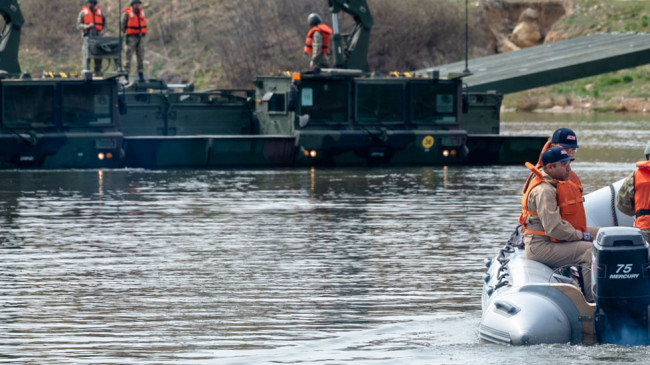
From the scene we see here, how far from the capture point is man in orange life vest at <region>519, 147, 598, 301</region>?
1083 cm

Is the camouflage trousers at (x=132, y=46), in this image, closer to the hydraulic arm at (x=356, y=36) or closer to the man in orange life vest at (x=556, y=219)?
the hydraulic arm at (x=356, y=36)

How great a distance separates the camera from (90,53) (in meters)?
29.2

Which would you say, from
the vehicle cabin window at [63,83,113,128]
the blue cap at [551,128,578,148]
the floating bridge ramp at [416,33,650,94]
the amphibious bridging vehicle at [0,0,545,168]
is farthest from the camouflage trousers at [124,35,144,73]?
the blue cap at [551,128,578,148]

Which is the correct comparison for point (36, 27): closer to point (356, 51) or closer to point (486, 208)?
point (356, 51)

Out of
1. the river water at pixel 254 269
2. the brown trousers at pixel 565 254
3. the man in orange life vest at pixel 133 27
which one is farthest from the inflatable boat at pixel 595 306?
the man in orange life vest at pixel 133 27

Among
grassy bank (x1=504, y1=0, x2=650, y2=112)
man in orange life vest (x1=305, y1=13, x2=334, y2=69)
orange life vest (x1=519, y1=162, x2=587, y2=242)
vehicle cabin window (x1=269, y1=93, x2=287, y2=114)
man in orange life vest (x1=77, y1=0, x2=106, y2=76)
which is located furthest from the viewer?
grassy bank (x1=504, y1=0, x2=650, y2=112)

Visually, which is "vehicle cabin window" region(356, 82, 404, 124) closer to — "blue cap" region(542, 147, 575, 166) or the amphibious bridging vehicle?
the amphibious bridging vehicle

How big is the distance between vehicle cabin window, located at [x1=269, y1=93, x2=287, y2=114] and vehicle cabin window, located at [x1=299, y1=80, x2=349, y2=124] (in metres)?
0.84

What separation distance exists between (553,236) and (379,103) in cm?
1743

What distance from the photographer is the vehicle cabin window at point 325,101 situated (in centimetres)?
2778

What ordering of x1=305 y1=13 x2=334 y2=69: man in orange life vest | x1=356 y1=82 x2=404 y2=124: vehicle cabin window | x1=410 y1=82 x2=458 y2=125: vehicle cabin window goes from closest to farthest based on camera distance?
1. x1=356 y1=82 x2=404 y2=124: vehicle cabin window
2. x1=410 y1=82 x2=458 y2=125: vehicle cabin window
3. x1=305 y1=13 x2=334 y2=69: man in orange life vest

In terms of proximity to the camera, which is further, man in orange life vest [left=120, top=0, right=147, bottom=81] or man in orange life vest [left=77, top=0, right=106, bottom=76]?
man in orange life vest [left=120, top=0, right=147, bottom=81]

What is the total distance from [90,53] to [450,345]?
65.4 feet

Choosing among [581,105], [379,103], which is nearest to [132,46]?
[379,103]
